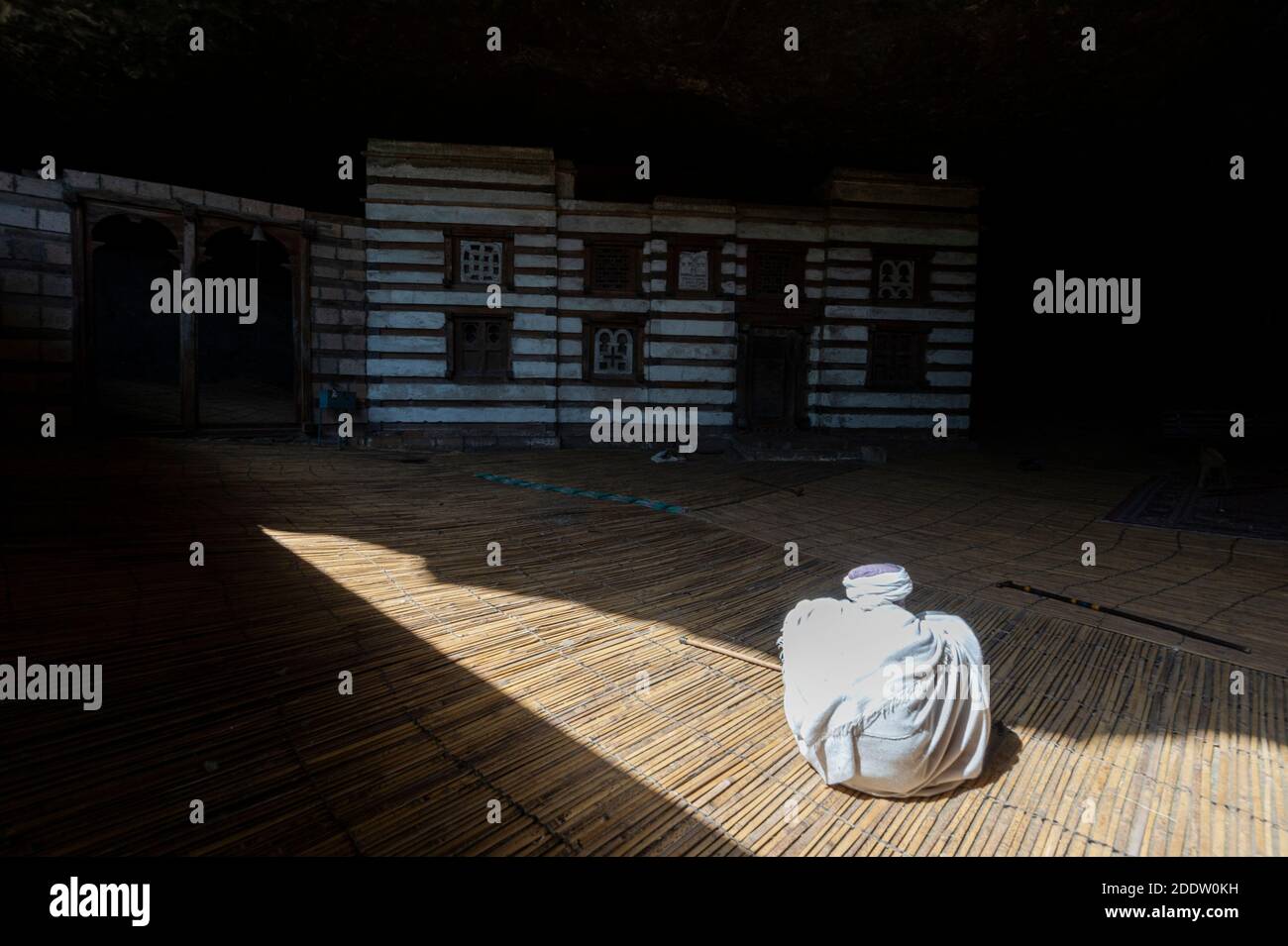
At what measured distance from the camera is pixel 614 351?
13.8 metres

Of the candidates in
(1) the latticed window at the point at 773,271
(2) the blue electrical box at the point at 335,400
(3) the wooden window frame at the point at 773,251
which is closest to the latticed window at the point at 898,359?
(3) the wooden window frame at the point at 773,251

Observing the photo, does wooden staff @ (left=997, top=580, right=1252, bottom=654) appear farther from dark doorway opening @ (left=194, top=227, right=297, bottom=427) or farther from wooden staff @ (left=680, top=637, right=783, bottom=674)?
dark doorway opening @ (left=194, top=227, right=297, bottom=427)

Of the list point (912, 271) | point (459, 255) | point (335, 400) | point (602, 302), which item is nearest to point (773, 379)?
point (912, 271)

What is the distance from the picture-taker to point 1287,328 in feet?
53.9

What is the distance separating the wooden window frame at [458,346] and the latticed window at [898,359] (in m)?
7.77

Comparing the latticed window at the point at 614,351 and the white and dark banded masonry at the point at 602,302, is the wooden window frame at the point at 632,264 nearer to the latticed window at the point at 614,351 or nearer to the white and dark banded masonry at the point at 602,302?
the white and dark banded masonry at the point at 602,302

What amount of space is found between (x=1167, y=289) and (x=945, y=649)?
22.5 meters

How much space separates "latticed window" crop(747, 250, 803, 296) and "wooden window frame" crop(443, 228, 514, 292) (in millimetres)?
5009

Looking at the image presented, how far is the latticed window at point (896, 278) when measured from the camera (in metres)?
14.0

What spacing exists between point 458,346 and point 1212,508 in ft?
40.1

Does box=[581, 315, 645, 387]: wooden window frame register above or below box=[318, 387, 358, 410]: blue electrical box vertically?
above

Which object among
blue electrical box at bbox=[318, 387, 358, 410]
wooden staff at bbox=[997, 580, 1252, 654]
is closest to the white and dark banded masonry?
blue electrical box at bbox=[318, 387, 358, 410]

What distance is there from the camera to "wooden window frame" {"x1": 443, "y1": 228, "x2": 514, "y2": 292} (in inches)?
501

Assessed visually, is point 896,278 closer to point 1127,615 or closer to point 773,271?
point 773,271
